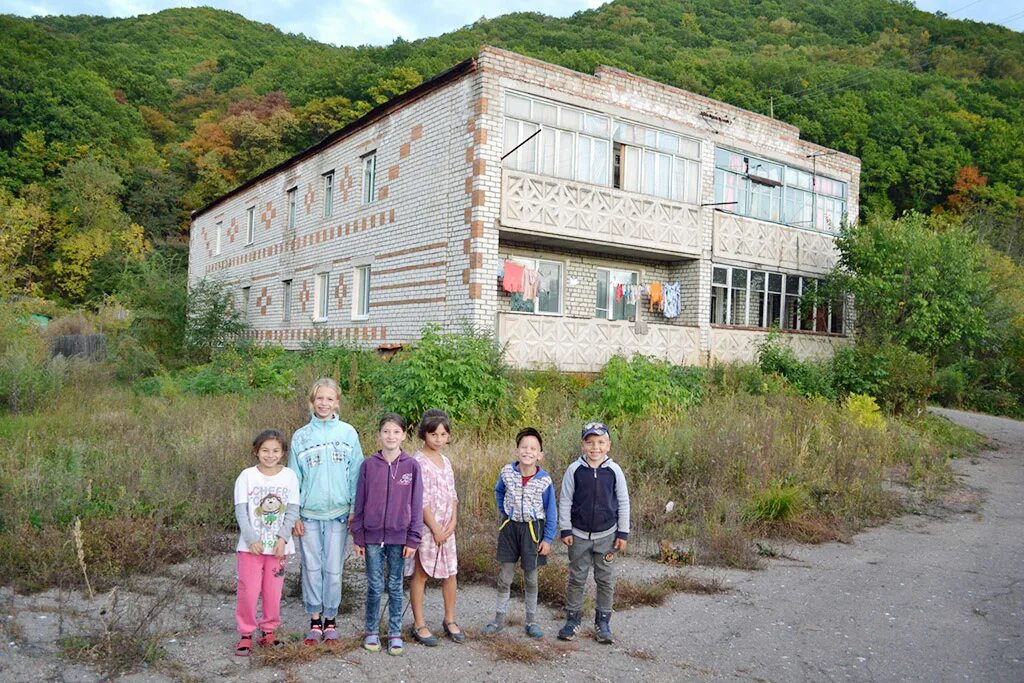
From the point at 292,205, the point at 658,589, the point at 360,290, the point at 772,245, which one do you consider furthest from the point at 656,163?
the point at 658,589


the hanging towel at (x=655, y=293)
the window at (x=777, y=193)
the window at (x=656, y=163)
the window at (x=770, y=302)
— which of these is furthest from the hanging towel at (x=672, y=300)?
the window at (x=777, y=193)

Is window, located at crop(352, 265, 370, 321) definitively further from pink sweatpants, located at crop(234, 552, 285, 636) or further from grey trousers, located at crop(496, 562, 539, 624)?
pink sweatpants, located at crop(234, 552, 285, 636)

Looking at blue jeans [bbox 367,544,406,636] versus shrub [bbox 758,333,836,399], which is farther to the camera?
shrub [bbox 758,333,836,399]

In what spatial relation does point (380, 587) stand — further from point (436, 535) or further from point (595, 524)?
point (595, 524)

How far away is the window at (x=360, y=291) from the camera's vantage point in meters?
19.8

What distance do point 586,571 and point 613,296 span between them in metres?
14.0

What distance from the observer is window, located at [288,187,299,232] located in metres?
23.9

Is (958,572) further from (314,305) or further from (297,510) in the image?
(314,305)

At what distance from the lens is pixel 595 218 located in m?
17.1

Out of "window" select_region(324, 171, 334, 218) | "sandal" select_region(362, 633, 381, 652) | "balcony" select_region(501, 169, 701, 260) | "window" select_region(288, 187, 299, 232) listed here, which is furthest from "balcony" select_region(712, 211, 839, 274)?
"sandal" select_region(362, 633, 381, 652)

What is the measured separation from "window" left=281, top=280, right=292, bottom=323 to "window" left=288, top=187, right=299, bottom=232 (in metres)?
1.69

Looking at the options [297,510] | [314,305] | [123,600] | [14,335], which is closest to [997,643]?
[297,510]

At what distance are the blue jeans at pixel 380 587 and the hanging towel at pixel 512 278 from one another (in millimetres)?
11698

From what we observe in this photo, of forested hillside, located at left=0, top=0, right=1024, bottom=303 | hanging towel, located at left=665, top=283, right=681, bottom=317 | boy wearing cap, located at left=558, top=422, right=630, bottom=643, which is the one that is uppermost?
forested hillside, located at left=0, top=0, right=1024, bottom=303
